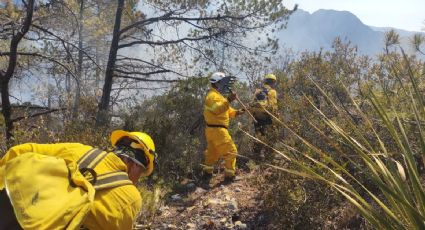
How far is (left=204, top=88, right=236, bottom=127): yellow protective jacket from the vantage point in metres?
7.29

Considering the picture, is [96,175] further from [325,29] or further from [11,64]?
[325,29]

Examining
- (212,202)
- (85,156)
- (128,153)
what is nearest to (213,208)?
(212,202)

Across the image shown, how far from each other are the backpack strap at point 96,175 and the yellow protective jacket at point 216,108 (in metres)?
4.82

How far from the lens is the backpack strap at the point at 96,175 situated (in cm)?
227

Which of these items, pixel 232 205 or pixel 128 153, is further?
pixel 232 205

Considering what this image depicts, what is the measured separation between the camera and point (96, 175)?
228 centimetres

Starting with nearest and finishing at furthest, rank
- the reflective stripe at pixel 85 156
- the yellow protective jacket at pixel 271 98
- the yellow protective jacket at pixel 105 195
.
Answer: the yellow protective jacket at pixel 105 195
the reflective stripe at pixel 85 156
the yellow protective jacket at pixel 271 98

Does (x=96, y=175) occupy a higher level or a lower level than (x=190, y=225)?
higher

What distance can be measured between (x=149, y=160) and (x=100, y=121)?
6.90 metres

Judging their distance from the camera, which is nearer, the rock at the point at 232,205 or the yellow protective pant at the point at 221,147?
the rock at the point at 232,205

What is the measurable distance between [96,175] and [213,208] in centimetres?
437

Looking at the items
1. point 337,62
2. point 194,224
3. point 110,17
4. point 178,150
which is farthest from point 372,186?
point 110,17

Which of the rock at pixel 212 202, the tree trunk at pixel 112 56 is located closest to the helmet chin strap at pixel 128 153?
the rock at pixel 212 202

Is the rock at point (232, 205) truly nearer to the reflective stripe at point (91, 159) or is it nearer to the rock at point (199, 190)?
the rock at point (199, 190)
